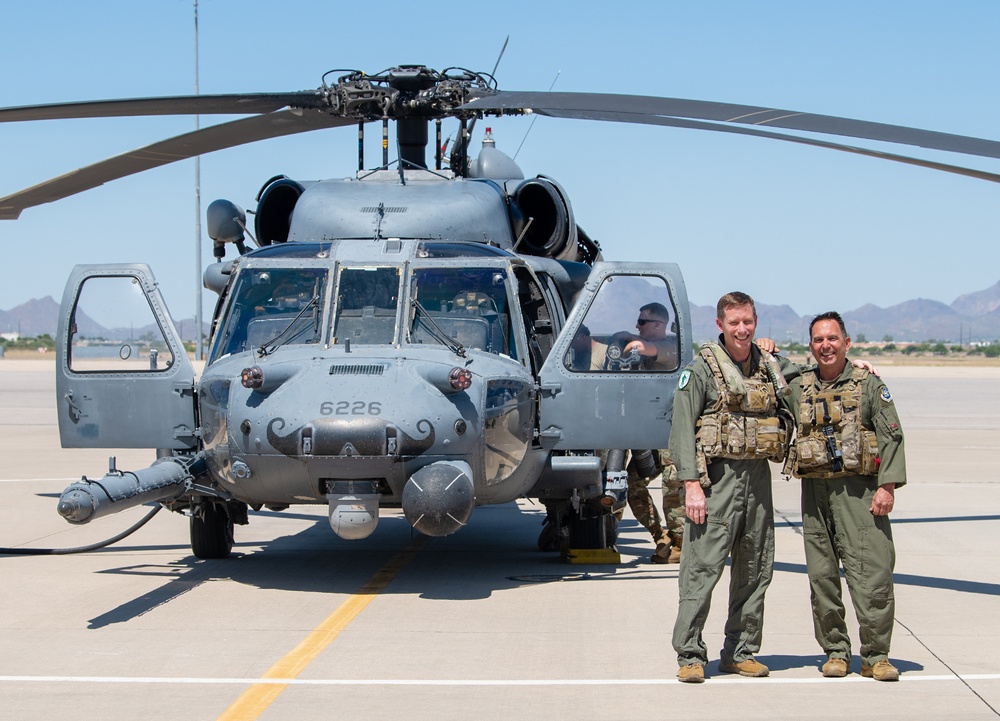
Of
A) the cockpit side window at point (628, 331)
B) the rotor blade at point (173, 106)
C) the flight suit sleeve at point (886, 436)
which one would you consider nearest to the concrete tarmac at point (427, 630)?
the flight suit sleeve at point (886, 436)

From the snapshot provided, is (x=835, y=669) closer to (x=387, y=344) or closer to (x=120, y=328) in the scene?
(x=387, y=344)

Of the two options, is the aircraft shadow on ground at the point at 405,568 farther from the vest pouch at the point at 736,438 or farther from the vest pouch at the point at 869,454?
the vest pouch at the point at 869,454

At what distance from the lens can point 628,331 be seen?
8.92 metres

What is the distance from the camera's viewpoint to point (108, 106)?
888 centimetres

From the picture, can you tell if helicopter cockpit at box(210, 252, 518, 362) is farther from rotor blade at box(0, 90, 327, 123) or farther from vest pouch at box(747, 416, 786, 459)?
vest pouch at box(747, 416, 786, 459)

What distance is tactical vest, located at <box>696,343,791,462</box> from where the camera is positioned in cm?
610

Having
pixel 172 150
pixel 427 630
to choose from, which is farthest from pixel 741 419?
pixel 172 150

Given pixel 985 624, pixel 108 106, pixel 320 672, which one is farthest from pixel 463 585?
pixel 108 106

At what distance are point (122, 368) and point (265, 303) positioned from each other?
107cm

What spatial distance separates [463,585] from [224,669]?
2.57 metres

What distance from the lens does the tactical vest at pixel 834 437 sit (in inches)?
241

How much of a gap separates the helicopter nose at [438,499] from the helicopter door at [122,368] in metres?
1.99

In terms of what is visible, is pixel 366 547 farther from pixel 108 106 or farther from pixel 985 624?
pixel 985 624

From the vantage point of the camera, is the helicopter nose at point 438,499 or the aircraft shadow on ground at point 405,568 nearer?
the helicopter nose at point 438,499
